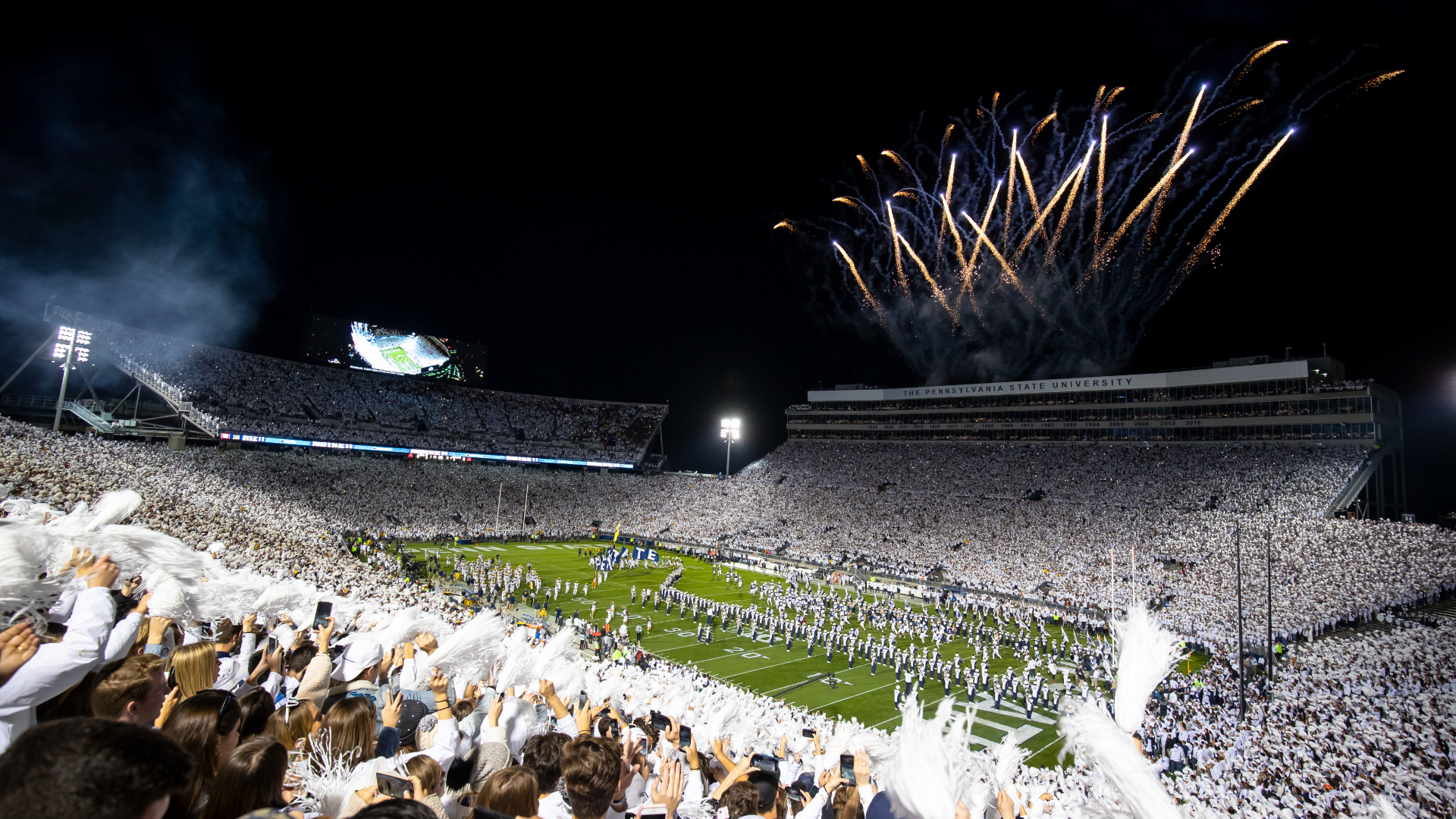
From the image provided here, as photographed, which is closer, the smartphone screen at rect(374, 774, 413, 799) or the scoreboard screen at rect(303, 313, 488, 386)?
the smartphone screen at rect(374, 774, 413, 799)

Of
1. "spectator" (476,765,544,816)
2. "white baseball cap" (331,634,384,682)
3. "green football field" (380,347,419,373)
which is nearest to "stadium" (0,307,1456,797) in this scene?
"white baseball cap" (331,634,384,682)

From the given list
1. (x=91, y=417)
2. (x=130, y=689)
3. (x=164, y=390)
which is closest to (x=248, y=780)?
(x=130, y=689)

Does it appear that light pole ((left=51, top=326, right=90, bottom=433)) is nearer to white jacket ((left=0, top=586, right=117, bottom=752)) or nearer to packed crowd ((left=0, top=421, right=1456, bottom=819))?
packed crowd ((left=0, top=421, right=1456, bottom=819))

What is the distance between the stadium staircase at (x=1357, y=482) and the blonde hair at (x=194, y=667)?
3652cm

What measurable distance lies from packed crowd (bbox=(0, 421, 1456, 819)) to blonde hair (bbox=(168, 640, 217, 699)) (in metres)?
0.01

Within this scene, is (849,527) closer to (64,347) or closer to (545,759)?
(545,759)

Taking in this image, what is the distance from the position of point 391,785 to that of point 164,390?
43571 millimetres

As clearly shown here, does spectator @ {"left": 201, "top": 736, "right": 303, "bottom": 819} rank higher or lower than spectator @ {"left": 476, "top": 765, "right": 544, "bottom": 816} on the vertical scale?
higher

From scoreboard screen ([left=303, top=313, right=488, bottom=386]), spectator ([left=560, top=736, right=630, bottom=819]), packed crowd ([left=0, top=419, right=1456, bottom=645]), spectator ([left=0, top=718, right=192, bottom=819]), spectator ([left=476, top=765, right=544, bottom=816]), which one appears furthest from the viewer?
scoreboard screen ([left=303, top=313, right=488, bottom=386])

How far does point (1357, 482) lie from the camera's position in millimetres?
30125

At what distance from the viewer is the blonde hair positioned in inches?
114

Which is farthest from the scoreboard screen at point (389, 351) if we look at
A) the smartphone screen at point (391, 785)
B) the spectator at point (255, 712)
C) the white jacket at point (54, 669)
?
the smartphone screen at point (391, 785)

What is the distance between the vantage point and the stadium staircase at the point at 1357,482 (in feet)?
93.6

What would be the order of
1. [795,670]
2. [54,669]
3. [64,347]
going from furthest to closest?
[64,347], [795,670], [54,669]
